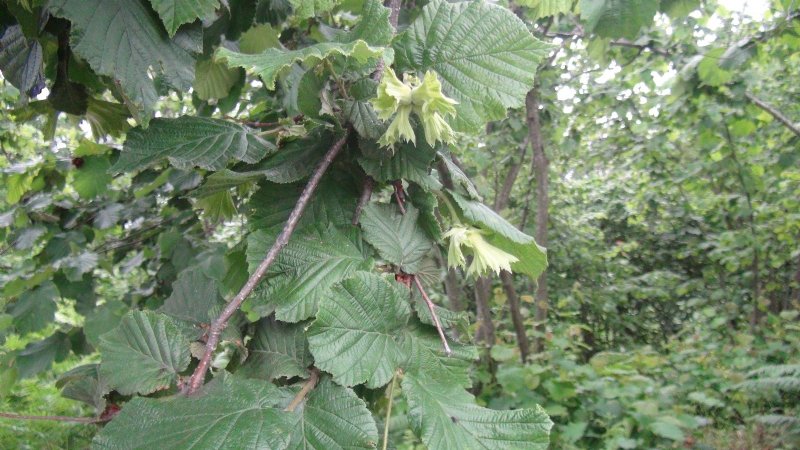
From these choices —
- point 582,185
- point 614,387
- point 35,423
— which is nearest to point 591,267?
point 582,185

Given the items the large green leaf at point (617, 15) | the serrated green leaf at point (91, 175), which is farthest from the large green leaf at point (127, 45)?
the serrated green leaf at point (91, 175)

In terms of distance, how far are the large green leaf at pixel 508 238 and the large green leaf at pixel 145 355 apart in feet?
1.51

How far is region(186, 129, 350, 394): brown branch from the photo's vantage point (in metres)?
0.66

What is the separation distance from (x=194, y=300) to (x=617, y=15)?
4.12ft

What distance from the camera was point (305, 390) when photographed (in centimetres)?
70

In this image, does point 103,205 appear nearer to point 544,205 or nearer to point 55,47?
point 55,47

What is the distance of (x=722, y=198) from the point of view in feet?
17.2

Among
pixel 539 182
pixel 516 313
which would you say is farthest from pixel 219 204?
pixel 539 182

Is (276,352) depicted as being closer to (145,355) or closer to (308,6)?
(145,355)

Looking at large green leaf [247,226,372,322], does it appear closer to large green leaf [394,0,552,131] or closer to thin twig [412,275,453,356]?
thin twig [412,275,453,356]

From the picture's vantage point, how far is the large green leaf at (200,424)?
23.1 inches

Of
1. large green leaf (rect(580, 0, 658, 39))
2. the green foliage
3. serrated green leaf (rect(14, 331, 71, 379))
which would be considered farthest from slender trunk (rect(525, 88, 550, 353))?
serrated green leaf (rect(14, 331, 71, 379))

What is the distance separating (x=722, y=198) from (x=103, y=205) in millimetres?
5158

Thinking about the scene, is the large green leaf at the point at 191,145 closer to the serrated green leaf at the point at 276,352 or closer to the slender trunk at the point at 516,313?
the serrated green leaf at the point at 276,352
